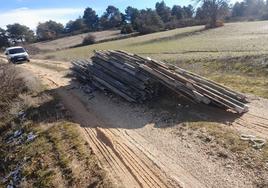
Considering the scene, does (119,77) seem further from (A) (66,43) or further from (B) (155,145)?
(A) (66,43)

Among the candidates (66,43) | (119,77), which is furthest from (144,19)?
(119,77)

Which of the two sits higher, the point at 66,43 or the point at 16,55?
the point at 16,55

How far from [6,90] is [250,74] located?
43.5ft

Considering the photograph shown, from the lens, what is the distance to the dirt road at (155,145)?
822 cm

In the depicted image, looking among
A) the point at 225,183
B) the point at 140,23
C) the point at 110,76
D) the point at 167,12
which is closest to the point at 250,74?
the point at 110,76

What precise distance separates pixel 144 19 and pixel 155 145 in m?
74.3

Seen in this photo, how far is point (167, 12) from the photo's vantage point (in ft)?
332

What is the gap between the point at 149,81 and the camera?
14.5m

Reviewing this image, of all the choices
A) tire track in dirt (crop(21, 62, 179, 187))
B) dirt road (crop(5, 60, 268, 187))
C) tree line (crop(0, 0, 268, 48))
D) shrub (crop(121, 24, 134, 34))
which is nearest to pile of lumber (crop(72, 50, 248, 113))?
dirt road (crop(5, 60, 268, 187))

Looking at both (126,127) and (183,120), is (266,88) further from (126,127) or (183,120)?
(126,127)

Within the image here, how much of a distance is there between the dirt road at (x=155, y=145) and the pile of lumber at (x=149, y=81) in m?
0.51

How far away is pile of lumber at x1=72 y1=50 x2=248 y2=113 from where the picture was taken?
41.1 feet

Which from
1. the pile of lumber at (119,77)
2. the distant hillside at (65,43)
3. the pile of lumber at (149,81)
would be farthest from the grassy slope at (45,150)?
the distant hillside at (65,43)

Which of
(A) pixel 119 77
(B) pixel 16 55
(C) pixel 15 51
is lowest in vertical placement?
(B) pixel 16 55
